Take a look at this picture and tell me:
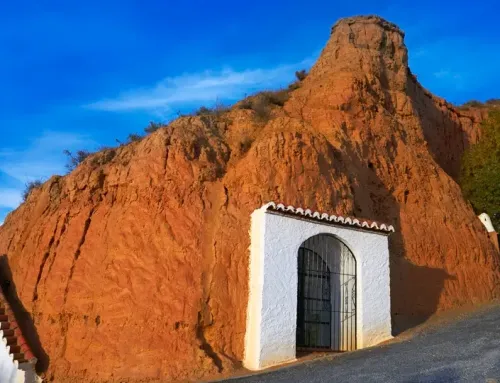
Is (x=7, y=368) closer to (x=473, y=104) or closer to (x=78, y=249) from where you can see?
(x=78, y=249)

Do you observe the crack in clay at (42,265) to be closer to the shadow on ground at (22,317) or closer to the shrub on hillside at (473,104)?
the shadow on ground at (22,317)

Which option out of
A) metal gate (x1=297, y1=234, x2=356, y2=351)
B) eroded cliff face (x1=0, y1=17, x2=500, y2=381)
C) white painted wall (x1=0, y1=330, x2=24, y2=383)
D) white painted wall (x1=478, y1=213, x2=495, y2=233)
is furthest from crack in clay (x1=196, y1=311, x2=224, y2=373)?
white painted wall (x1=478, y1=213, x2=495, y2=233)

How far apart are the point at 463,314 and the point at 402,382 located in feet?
25.0

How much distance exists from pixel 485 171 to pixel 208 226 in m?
14.5

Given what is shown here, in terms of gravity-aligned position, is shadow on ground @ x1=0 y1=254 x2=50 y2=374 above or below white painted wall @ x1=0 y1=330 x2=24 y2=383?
above

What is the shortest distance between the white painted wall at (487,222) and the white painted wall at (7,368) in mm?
16081

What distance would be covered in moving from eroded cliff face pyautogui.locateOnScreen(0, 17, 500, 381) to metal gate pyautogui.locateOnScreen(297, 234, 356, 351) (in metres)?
1.54

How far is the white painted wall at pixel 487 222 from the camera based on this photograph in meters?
20.1

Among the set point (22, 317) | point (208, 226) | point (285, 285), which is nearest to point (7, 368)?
point (22, 317)

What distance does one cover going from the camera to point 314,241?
12.8 metres

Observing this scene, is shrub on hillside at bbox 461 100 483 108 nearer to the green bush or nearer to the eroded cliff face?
the green bush

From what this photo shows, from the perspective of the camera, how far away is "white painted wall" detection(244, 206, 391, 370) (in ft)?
36.6

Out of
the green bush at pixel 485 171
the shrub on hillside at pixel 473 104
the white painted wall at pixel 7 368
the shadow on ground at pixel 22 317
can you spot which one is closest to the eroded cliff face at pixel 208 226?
the shadow on ground at pixel 22 317

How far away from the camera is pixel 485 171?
22656mm
